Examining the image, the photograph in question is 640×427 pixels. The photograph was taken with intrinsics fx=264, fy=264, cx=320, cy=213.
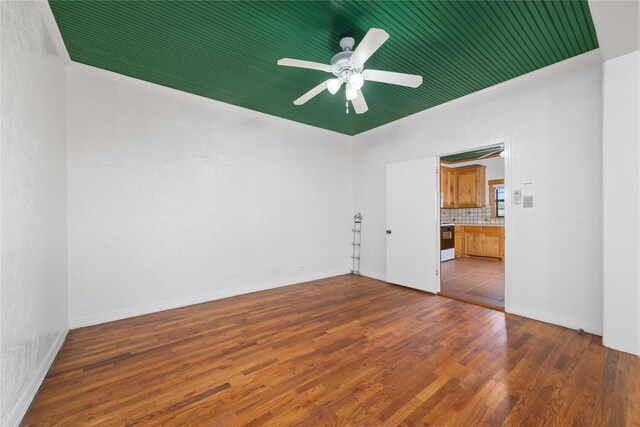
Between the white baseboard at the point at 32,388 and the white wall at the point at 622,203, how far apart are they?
442 cm

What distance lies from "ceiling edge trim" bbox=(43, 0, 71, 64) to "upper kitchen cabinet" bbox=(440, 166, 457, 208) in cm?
735

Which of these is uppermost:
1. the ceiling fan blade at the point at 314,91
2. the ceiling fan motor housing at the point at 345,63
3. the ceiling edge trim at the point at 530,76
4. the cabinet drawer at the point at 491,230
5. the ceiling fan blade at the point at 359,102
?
the ceiling edge trim at the point at 530,76

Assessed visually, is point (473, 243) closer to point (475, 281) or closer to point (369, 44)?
point (475, 281)

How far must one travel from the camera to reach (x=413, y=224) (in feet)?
14.1

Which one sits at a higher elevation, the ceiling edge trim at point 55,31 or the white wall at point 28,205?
the ceiling edge trim at point 55,31

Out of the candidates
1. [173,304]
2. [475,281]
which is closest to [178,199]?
[173,304]

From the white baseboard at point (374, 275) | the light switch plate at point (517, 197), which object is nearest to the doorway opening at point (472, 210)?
the white baseboard at point (374, 275)

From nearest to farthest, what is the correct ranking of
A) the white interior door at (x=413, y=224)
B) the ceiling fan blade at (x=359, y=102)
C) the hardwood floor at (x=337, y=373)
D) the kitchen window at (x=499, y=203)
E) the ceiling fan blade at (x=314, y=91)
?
the hardwood floor at (x=337, y=373) → the ceiling fan blade at (x=314, y=91) → the ceiling fan blade at (x=359, y=102) → the white interior door at (x=413, y=224) → the kitchen window at (x=499, y=203)

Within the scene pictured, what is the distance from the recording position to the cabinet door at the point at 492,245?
22.3 ft

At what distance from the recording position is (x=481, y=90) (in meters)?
3.50

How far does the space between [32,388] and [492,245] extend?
27.0ft

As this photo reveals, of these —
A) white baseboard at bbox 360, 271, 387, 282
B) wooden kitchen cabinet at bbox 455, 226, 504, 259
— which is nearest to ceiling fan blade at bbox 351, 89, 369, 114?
white baseboard at bbox 360, 271, 387, 282

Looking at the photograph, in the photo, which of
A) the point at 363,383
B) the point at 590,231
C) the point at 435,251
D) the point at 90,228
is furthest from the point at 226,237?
the point at 590,231

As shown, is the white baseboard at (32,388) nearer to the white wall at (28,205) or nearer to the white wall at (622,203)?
the white wall at (28,205)
